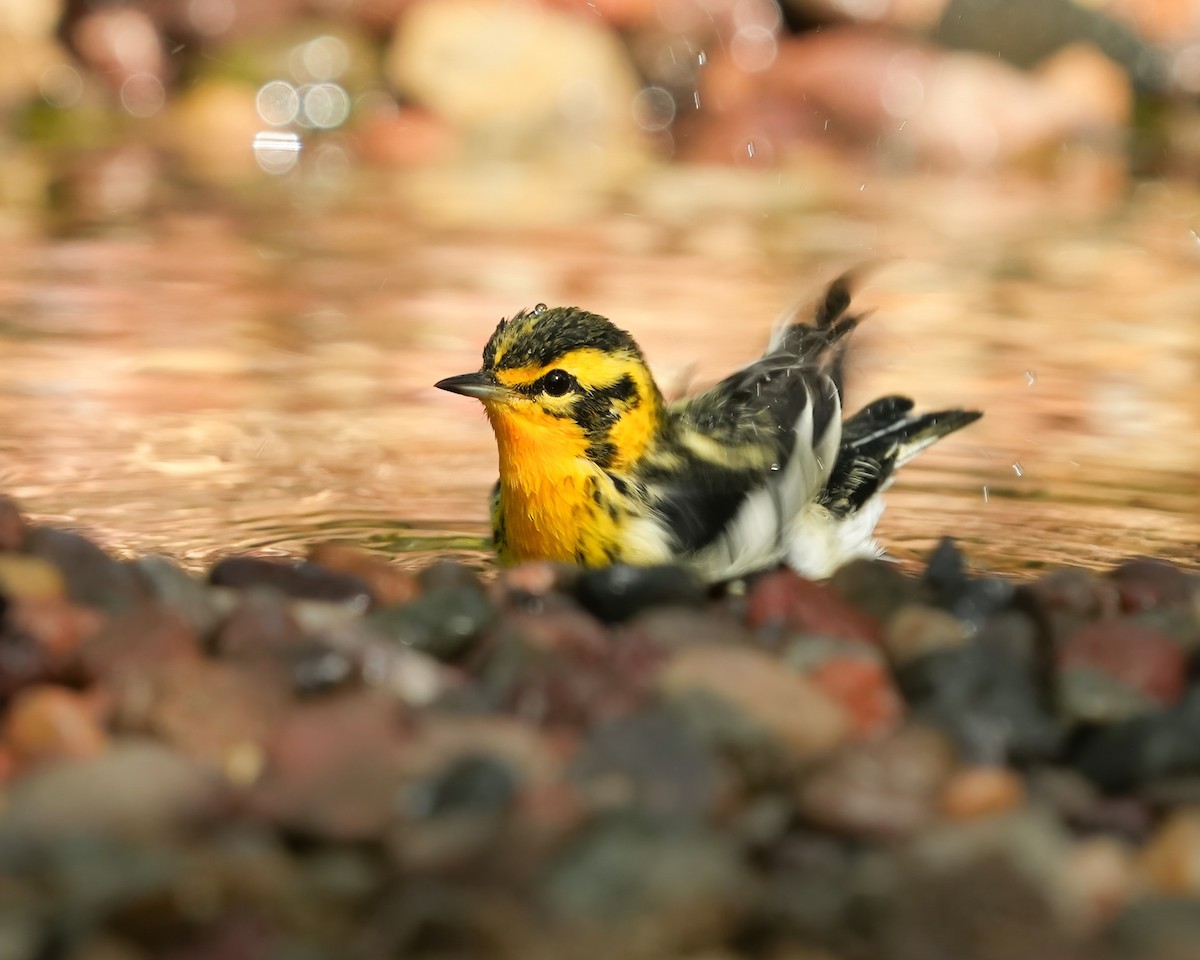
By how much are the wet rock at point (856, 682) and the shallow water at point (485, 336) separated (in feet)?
5.81

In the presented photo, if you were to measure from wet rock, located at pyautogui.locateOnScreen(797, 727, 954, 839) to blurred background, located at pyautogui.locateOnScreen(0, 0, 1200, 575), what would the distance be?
2.14m

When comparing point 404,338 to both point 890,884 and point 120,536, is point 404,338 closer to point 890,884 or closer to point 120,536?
point 120,536

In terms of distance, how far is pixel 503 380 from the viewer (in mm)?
4625

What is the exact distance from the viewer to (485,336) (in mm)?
8164

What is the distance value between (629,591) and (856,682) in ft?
2.04

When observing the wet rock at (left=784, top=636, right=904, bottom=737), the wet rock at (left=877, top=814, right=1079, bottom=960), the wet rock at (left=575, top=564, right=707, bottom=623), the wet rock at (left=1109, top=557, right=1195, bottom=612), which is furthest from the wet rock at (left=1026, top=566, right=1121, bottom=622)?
the wet rock at (left=877, top=814, right=1079, bottom=960)

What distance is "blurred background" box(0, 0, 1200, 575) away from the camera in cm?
588

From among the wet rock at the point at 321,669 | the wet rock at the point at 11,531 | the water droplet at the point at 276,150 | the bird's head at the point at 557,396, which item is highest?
the water droplet at the point at 276,150

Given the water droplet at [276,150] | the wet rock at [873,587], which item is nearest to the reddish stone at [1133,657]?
the wet rock at [873,587]

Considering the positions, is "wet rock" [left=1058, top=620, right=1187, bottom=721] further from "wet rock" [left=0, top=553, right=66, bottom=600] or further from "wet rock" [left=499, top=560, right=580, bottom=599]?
"wet rock" [left=0, top=553, right=66, bottom=600]

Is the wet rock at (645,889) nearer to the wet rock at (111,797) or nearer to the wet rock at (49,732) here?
the wet rock at (111,797)

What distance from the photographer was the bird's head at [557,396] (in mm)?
4613

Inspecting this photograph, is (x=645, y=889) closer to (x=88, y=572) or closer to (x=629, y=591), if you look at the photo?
(x=629, y=591)

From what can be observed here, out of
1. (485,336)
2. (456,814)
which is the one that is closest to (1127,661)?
(456,814)
